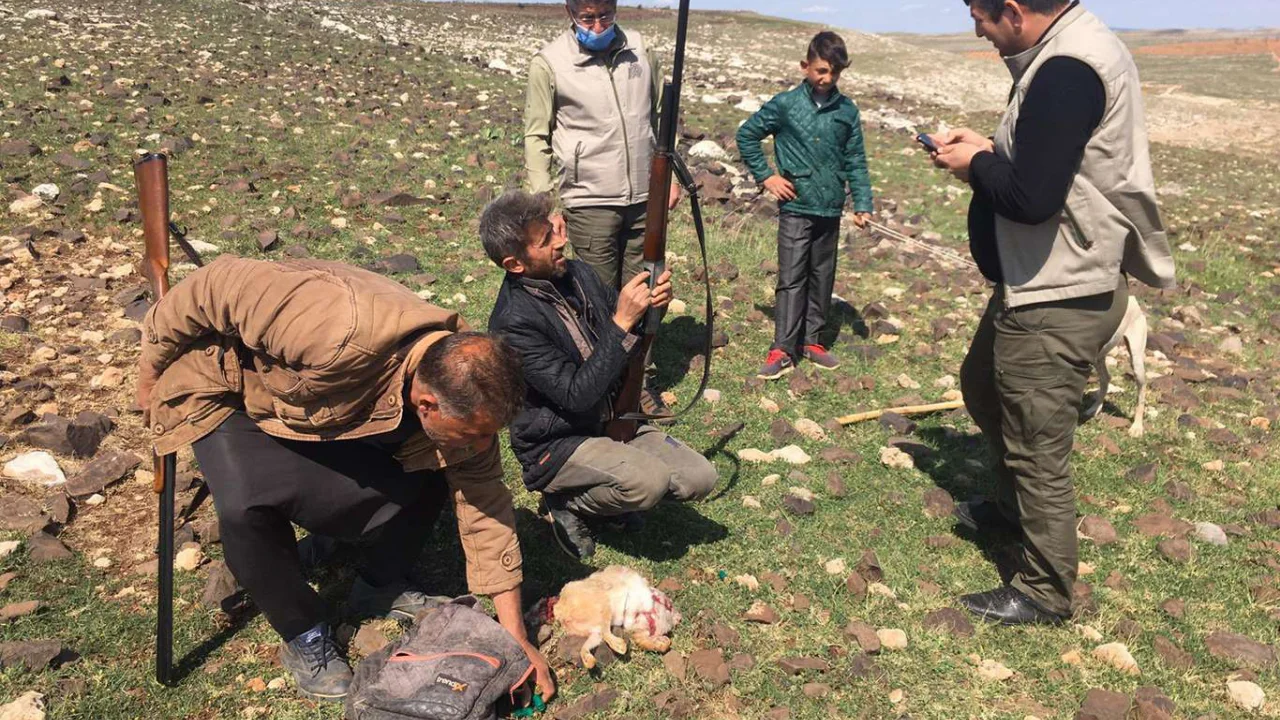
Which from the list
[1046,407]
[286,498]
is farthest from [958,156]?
[286,498]

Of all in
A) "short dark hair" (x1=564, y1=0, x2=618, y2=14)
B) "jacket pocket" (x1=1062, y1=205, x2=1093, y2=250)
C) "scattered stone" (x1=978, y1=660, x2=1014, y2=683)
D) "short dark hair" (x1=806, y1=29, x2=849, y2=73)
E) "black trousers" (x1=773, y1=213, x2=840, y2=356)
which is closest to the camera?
"jacket pocket" (x1=1062, y1=205, x2=1093, y2=250)

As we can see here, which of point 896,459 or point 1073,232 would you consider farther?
point 896,459

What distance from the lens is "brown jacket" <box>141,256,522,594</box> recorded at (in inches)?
110

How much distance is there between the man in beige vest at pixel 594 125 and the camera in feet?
16.7

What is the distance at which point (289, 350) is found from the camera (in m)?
2.80

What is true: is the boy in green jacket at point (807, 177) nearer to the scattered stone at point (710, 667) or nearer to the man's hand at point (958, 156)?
the man's hand at point (958, 156)

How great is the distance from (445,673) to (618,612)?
858 millimetres

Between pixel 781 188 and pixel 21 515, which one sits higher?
pixel 781 188

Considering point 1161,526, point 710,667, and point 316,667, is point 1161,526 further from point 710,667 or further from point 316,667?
point 316,667

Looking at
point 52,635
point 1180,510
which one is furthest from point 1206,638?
point 52,635

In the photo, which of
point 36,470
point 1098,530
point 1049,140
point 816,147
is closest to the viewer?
point 1049,140

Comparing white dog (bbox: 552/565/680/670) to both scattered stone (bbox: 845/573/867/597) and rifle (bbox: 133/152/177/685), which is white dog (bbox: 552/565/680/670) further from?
rifle (bbox: 133/152/177/685)

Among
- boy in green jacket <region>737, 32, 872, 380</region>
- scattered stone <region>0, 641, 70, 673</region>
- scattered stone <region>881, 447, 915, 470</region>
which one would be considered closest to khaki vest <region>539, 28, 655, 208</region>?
boy in green jacket <region>737, 32, 872, 380</region>

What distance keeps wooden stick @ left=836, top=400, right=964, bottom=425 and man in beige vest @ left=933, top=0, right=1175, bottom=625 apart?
170 cm
